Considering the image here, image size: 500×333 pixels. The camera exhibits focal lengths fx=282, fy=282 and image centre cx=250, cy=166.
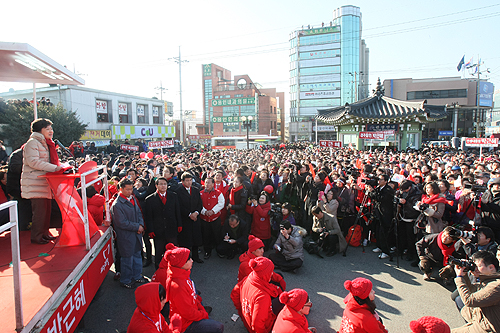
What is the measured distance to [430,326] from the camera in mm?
2451

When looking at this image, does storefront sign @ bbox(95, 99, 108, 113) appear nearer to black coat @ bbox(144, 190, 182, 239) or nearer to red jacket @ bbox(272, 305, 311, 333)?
black coat @ bbox(144, 190, 182, 239)

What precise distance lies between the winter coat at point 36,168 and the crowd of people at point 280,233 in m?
0.01

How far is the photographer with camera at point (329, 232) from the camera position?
20.2ft

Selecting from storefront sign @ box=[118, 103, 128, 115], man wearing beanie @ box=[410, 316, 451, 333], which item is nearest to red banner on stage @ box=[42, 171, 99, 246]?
man wearing beanie @ box=[410, 316, 451, 333]

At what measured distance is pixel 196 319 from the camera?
3271 millimetres

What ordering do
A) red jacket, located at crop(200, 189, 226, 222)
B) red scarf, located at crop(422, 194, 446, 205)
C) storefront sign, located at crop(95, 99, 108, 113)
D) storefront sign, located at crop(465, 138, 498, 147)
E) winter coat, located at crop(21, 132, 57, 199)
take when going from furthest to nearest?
storefront sign, located at crop(95, 99, 108, 113)
storefront sign, located at crop(465, 138, 498, 147)
red jacket, located at crop(200, 189, 226, 222)
red scarf, located at crop(422, 194, 446, 205)
winter coat, located at crop(21, 132, 57, 199)

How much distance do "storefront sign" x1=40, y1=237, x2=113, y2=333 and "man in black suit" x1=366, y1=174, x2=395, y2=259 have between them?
5309mm

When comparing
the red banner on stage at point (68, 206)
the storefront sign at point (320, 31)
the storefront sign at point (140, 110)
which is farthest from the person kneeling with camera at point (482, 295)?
the storefront sign at point (320, 31)

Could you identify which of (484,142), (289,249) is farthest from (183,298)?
(484,142)

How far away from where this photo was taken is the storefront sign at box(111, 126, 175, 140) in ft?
96.8

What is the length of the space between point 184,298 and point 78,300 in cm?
113

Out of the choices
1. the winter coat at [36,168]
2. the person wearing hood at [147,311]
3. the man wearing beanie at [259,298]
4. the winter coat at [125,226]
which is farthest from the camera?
the winter coat at [125,226]

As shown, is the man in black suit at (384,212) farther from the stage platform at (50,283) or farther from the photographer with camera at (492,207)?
the stage platform at (50,283)

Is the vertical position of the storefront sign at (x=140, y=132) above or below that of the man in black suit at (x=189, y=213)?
above
